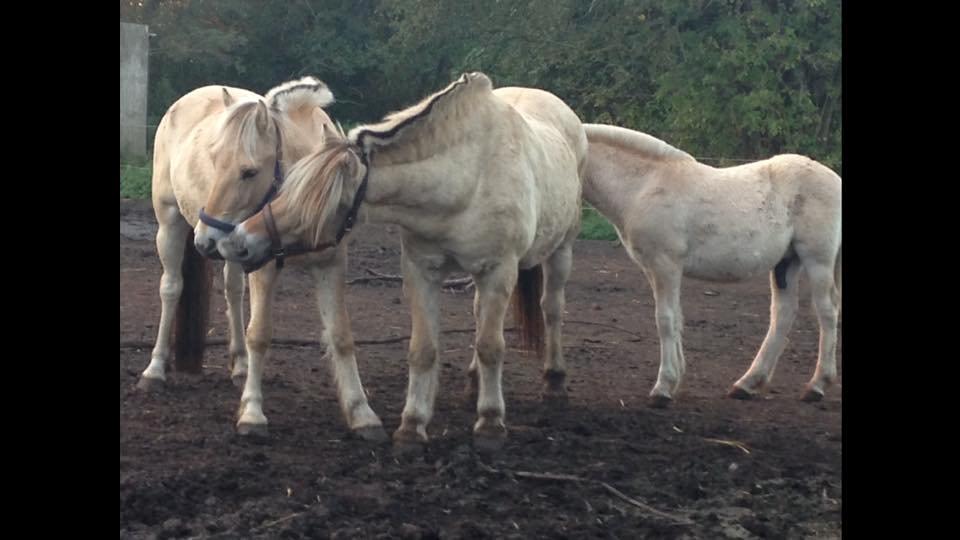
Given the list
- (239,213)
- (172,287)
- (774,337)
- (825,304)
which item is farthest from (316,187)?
(825,304)

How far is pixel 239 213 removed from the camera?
17.2 feet

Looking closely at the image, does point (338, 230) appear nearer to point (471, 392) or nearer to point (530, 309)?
point (471, 392)

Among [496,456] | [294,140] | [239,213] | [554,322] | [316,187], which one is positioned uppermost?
[294,140]

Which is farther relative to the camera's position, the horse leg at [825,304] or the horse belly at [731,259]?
the horse leg at [825,304]

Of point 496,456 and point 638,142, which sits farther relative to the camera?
point 638,142

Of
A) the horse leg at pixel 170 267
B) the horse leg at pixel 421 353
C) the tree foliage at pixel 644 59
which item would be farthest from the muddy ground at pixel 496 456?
the tree foliage at pixel 644 59

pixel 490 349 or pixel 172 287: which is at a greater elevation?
pixel 172 287

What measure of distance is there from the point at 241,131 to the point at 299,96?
57 cm

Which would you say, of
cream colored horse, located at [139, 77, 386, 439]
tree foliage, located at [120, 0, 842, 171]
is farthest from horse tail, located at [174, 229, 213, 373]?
tree foliage, located at [120, 0, 842, 171]

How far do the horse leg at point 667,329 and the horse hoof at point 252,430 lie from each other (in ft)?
7.62

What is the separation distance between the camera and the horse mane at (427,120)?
205 inches

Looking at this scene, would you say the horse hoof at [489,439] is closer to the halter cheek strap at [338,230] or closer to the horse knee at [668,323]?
the halter cheek strap at [338,230]
